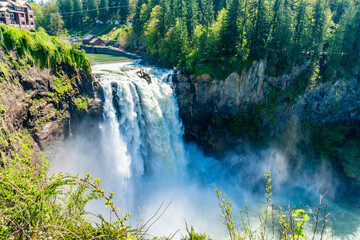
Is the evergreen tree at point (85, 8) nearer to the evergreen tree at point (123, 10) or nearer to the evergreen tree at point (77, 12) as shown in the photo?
the evergreen tree at point (77, 12)

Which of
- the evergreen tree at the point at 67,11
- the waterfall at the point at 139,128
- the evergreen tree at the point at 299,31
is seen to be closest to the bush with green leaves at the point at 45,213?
the waterfall at the point at 139,128

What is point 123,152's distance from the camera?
80.2 ft

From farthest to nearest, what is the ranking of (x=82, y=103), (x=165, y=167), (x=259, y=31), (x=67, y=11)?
(x=67, y=11)
(x=259, y=31)
(x=165, y=167)
(x=82, y=103)

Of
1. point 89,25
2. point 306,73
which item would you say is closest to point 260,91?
point 306,73

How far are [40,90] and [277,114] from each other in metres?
28.1

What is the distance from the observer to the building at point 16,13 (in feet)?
90.4

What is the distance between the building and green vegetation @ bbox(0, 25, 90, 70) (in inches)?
480

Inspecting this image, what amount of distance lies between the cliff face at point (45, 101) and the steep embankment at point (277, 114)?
1141 centimetres

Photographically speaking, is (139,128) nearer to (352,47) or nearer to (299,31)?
(299,31)

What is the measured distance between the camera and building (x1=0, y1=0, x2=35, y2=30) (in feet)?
90.4

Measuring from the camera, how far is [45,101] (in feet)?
61.2

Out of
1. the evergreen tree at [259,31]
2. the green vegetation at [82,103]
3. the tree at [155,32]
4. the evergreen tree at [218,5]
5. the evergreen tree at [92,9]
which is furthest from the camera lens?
the evergreen tree at [92,9]

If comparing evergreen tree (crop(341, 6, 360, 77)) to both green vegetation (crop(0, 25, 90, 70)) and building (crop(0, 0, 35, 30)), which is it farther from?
building (crop(0, 0, 35, 30))

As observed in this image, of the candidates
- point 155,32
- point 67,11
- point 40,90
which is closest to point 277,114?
point 155,32
